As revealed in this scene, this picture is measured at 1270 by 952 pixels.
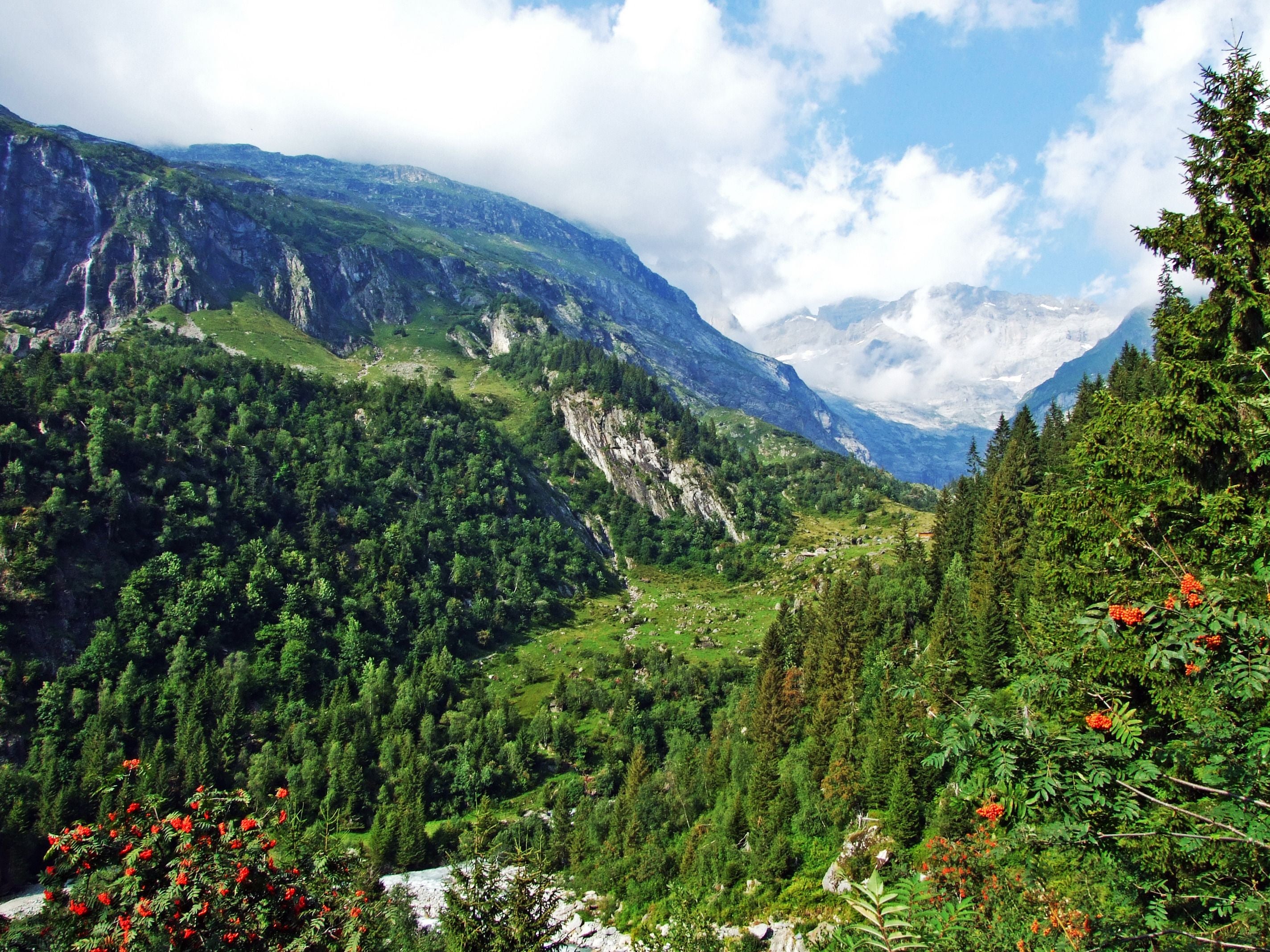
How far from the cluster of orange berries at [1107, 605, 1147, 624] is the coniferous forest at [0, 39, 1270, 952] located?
6cm

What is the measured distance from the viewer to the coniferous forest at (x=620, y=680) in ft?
30.6

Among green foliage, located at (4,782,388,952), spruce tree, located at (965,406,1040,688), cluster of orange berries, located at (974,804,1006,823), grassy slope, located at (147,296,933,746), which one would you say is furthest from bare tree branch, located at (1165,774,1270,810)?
grassy slope, located at (147,296,933,746)

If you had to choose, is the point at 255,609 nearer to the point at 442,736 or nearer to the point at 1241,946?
the point at 442,736

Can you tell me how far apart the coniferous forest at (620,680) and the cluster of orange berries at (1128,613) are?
0.06 meters

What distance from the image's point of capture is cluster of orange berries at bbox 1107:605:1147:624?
8836 millimetres

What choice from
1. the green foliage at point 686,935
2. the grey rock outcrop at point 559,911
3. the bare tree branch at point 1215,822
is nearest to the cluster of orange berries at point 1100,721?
the bare tree branch at point 1215,822

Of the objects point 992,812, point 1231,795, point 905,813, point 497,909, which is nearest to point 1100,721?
point 1231,795

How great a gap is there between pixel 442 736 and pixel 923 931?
318 ft

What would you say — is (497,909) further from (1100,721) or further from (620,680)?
(620,680)

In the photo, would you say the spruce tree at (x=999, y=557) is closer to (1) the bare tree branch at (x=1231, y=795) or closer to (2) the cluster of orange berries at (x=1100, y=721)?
Answer: (2) the cluster of orange berries at (x=1100, y=721)

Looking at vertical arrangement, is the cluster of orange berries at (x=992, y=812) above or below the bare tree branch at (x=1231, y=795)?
below

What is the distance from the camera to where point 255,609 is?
381 feet

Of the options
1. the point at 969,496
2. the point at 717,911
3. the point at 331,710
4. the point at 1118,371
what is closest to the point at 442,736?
the point at 331,710

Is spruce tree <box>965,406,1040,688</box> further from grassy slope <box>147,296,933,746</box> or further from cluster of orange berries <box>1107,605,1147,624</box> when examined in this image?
grassy slope <box>147,296,933,746</box>
